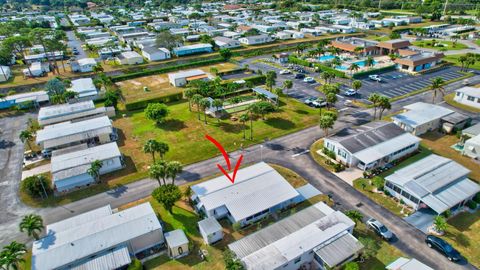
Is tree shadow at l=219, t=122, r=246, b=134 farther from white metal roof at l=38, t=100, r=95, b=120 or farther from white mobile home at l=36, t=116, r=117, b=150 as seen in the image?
white metal roof at l=38, t=100, r=95, b=120

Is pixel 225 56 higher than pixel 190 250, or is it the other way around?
pixel 225 56

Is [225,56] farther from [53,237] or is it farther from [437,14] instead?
[437,14]

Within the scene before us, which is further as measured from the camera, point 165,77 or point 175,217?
point 165,77

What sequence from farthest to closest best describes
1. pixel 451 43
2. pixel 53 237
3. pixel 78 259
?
pixel 451 43 → pixel 53 237 → pixel 78 259

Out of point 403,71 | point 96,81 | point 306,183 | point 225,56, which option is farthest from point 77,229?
point 403,71

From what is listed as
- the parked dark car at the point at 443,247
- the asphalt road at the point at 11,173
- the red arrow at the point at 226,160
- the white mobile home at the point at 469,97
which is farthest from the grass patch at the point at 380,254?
the white mobile home at the point at 469,97

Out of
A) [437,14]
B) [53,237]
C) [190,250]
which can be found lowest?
[190,250]
